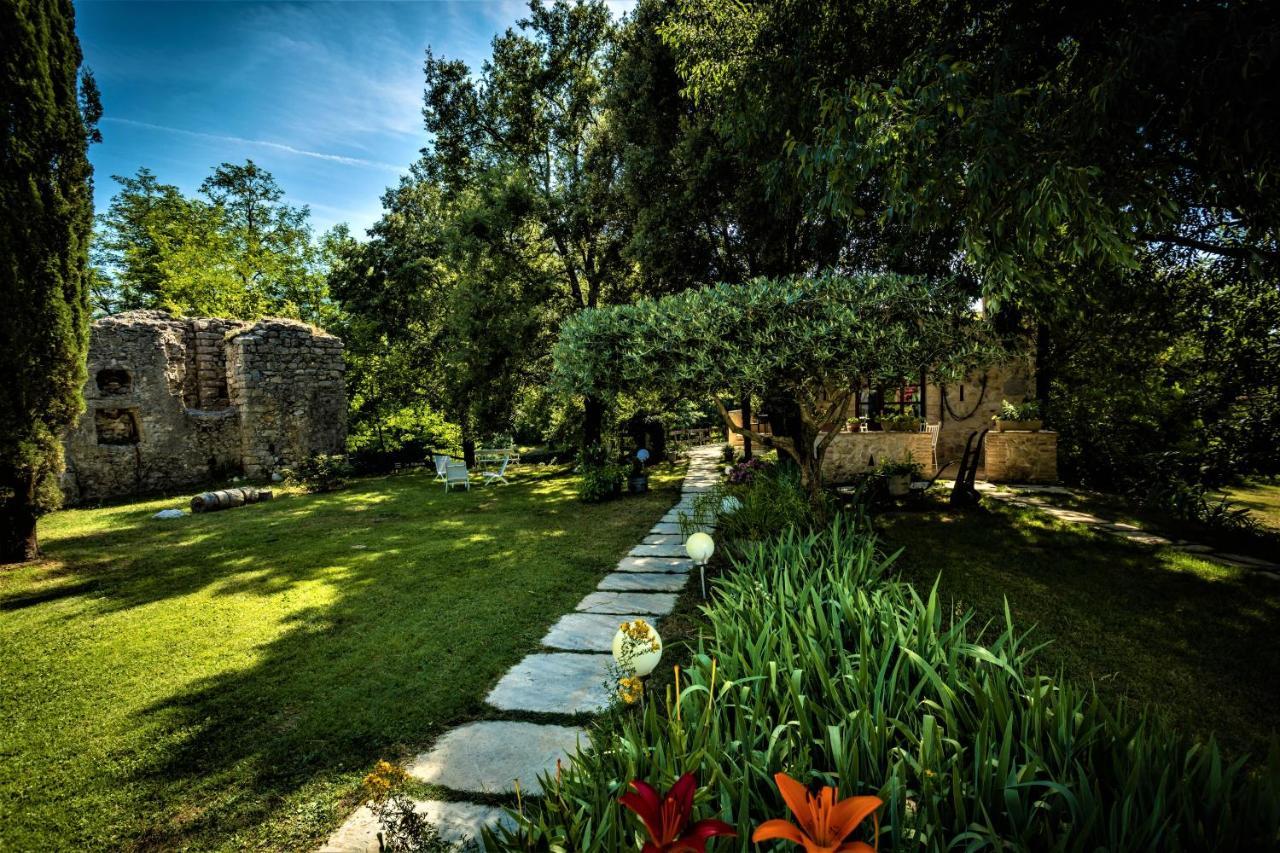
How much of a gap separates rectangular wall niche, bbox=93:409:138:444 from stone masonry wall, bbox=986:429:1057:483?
54.6 feet

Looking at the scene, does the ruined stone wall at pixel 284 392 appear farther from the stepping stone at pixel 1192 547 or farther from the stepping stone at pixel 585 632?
the stepping stone at pixel 1192 547

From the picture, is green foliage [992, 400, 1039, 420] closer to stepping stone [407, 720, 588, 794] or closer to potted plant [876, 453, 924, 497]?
potted plant [876, 453, 924, 497]

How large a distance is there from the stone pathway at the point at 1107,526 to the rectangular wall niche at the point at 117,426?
15776 mm

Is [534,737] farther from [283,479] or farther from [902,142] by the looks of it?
[283,479]

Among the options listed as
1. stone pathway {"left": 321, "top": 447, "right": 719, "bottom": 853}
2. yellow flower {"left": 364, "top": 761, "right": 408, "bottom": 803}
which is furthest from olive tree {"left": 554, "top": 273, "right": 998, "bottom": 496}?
yellow flower {"left": 364, "top": 761, "right": 408, "bottom": 803}

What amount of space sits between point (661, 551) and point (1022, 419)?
7.69 m

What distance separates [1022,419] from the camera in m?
9.30

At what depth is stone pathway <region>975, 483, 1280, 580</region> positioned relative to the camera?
495 centimetres

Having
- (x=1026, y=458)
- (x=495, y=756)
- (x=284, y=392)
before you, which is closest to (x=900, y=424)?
(x=1026, y=458)

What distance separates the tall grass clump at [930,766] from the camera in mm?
1331

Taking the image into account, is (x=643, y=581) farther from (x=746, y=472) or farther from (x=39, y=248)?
(x=39, y=248)

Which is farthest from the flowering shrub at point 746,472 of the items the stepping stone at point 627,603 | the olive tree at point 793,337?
the stepping stone at point 627,603

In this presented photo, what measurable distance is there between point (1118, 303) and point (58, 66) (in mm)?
12022

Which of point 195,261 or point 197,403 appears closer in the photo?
point 197,403
